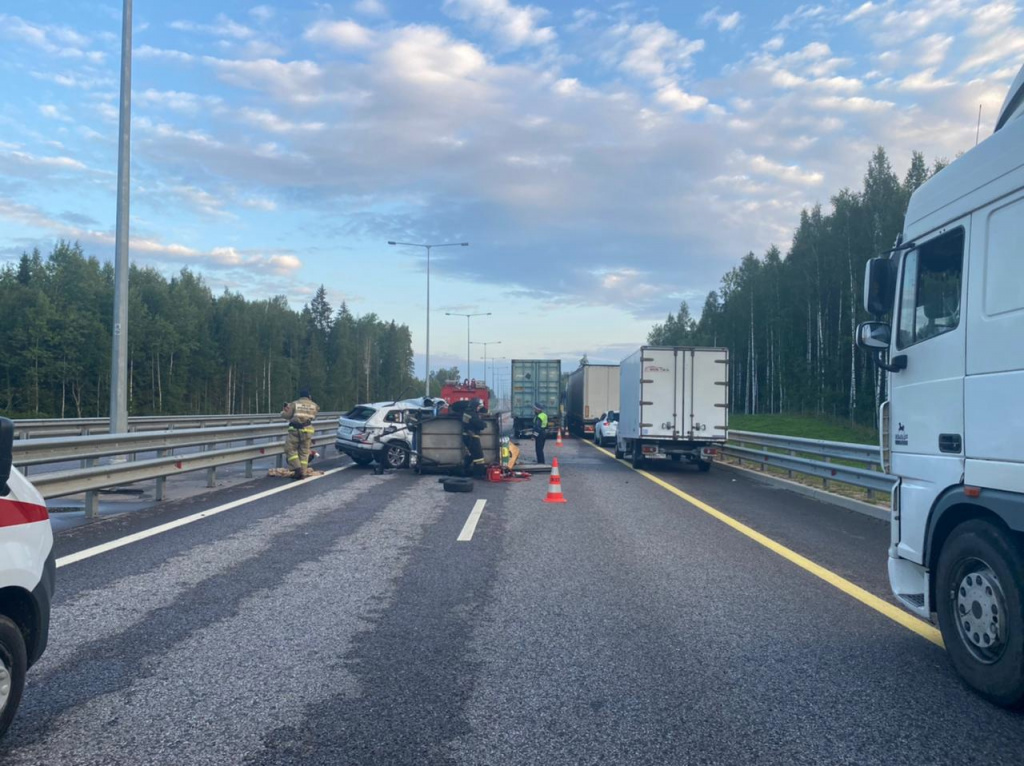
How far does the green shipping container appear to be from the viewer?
1565 inches

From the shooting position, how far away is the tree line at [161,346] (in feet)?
198

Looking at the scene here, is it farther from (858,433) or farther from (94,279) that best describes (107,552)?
(94,279)

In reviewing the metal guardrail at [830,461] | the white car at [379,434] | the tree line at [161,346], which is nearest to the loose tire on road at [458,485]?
the white car at [379,434]

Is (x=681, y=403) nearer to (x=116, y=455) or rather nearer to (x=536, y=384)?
(x=116, y=455)

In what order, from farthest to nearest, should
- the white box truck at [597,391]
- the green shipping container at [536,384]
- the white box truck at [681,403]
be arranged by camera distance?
the green shipping container at [536,384] → the white box truck at [597,391] → the white box truck at [681,403]

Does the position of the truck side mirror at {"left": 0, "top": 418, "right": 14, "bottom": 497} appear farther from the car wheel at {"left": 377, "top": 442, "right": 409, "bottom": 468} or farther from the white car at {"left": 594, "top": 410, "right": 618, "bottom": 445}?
the white car at {"left": 594, "top": 410, "right": 618, "bottom": 445}

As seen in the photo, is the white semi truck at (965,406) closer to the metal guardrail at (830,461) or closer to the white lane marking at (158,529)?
the metal guardrail at (830,461)

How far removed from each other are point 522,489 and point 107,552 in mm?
8495

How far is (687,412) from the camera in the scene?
19.9 metres

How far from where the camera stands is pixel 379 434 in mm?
18594

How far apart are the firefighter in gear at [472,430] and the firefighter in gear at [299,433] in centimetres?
302

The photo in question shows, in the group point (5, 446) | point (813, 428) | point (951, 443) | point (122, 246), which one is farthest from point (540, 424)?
point (813, 428)

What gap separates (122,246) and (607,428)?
21.4 meters

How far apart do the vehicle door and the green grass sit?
29.3 meters
